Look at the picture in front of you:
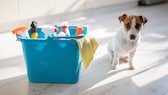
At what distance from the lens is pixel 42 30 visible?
5.40 feet

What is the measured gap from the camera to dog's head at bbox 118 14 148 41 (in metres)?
1.59

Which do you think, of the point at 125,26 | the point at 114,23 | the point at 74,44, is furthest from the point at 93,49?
the point at 114,23

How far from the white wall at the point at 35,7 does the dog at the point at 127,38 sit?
1.32 metres

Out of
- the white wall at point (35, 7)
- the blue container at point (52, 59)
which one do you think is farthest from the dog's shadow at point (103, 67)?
the white wall at point (35, 7)

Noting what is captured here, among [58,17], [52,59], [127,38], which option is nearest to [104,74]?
[127,38]

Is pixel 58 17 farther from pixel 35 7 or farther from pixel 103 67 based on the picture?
pixel 103 67

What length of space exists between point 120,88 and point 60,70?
385 millimetres

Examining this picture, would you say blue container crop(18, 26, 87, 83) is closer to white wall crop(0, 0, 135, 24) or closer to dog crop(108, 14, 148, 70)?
dog crop(108, 14, 148, 70)

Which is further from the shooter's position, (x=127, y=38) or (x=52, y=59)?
(x=127, y=38)

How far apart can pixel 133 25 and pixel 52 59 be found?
56 centimetres

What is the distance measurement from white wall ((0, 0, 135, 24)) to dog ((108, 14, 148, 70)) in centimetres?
132

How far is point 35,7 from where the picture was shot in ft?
9.48

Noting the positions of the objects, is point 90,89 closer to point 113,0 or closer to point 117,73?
point 117,73

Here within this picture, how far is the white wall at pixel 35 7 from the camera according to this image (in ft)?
8.64
